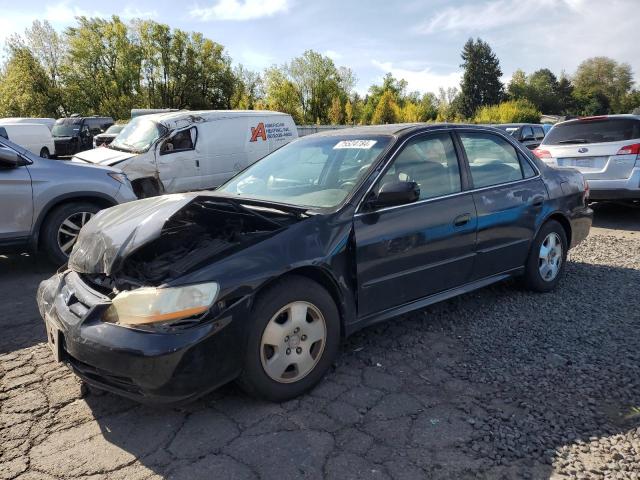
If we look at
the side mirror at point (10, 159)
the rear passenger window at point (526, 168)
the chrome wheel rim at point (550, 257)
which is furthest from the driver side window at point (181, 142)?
the chrome wheel rim at point (550, 257)

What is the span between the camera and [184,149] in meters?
9.54

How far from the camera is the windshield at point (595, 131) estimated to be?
305 inches

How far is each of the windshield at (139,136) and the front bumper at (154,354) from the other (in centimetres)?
724

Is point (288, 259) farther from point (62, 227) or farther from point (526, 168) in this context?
point (62, 227)

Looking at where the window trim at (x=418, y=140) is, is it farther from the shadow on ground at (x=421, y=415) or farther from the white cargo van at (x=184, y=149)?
the white cargo van at (x=184, y=149)

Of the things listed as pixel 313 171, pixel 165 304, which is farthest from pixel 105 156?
pixel 165 304

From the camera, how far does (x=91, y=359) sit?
2484mm

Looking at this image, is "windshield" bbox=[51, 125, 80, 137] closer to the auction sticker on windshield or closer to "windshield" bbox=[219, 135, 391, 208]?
"windshield" bbox=[219, 135, 391, 208]

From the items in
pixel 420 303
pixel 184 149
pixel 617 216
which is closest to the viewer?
pixel 420 303

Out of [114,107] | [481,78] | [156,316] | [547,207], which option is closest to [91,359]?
[156,316]

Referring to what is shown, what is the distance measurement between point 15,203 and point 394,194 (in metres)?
4.46

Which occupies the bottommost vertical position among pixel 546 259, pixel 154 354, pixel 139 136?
pixel 546 259

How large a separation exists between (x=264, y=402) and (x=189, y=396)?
0.50 m

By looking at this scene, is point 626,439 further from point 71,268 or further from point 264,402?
point 71,268
